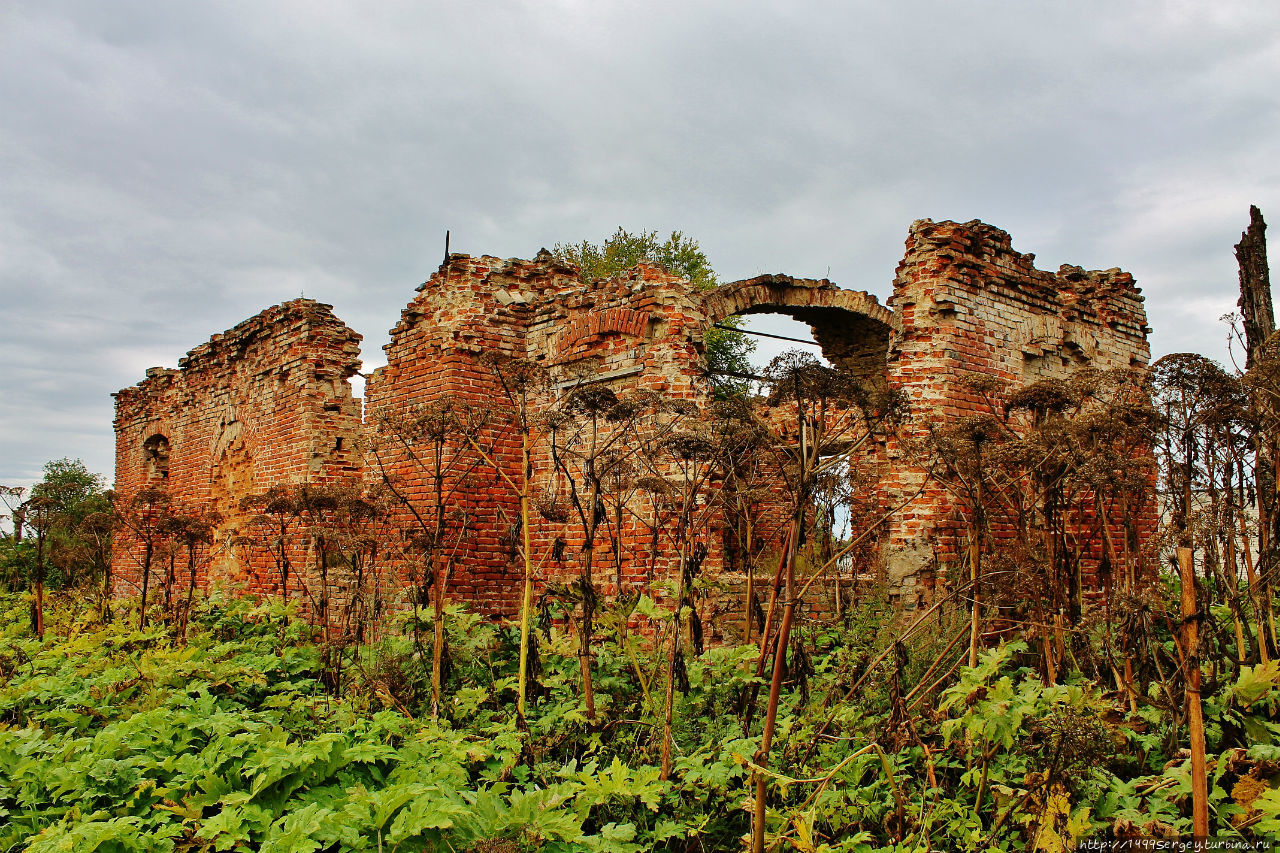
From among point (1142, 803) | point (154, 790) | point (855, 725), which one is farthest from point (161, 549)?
point (1142, 803)

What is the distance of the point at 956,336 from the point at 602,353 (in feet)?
10.9

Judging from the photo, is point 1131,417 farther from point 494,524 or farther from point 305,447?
point 305,447

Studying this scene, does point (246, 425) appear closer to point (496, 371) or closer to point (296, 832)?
point (496, 371)

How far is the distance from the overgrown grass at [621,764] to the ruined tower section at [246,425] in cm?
469

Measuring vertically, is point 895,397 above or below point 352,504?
above

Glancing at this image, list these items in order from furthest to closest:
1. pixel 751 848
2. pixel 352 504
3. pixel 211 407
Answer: pixel 211 407 < pixel 352 504 < pixel 751 848

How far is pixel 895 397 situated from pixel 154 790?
3779 millimetres

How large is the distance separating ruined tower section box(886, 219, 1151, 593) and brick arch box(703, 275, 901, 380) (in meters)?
0.37

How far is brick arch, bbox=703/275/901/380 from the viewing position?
777 cm

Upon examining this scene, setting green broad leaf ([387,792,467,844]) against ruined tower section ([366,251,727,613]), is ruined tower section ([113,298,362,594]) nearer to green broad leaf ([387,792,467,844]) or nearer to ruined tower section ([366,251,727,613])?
ruined tower section ([366,251,727,613])

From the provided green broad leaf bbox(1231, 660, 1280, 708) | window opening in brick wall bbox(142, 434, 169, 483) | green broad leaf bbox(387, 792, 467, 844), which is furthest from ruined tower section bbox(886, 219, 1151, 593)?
window opening in brick wall bbox(142, 434, 169, 483)

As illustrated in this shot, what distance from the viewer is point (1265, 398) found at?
3.59m

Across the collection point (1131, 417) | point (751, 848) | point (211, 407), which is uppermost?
point (211, 407)

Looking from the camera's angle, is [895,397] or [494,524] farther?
[494,524]
